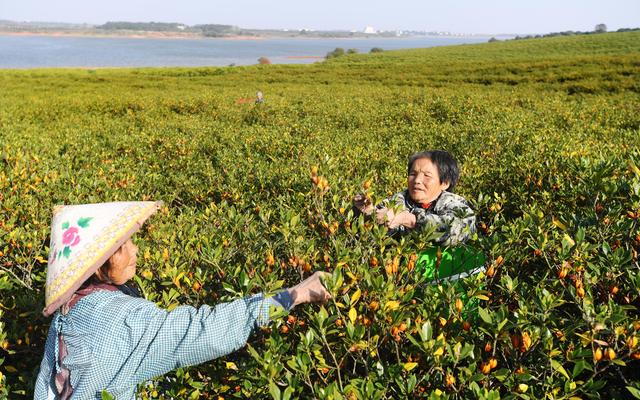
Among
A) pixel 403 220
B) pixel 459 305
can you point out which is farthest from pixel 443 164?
pixel 459 305

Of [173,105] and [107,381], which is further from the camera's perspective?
[173,105]

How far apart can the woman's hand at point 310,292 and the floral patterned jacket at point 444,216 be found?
72cm

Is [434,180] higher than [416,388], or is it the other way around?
[434,180]

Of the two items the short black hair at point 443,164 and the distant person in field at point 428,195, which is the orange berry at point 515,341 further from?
the short black hair at point 443,164

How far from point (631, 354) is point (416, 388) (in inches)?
29.9

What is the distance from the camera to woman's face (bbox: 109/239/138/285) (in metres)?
1.78

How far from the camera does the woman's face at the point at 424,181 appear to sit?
2986mm

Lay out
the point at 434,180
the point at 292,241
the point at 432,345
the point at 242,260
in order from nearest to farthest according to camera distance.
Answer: the point at 432,345 < the point at 292,241 < the point at 242,260 < the point at 434,180

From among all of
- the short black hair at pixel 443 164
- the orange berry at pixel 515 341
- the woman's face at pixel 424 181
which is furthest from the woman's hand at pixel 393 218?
the orange berry at pixel 515 341

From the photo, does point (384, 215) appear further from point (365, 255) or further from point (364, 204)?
point (365, 255)

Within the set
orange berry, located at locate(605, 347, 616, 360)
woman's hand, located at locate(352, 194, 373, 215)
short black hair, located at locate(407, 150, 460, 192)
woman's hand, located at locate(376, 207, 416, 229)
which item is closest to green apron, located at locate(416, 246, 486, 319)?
woman's hand, located at locate(376, 207, 416, 229)

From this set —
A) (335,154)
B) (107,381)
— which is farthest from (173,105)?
(107,381)

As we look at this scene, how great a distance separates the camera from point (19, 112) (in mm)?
13750

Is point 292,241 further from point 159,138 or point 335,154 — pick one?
point 159,138
